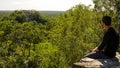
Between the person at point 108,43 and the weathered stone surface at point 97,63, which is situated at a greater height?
the person at point 108,43

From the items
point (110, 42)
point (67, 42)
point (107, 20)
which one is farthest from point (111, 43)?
point (67, 42)

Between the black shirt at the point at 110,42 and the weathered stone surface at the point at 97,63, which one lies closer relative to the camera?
the weathered stone surface at the point at 97,63

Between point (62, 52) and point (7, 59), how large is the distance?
A: 25.8ft

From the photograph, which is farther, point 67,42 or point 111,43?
point 67,42

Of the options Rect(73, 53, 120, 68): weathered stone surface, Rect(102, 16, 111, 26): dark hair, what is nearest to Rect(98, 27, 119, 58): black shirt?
Rect(102, 16, 111, 26): dark hair

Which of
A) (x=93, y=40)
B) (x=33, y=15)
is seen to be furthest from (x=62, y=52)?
(x=33, y=15)

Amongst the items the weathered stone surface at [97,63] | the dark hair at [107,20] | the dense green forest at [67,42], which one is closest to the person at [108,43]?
the dark hair at [107,20]

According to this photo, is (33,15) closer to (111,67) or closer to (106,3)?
(106,3)

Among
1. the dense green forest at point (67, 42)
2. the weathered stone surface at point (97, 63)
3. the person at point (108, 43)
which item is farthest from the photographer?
the dense green forest at point (67, 42)

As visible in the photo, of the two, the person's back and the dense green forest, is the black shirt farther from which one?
the dense green forest

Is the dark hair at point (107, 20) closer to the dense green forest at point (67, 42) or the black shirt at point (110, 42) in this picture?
the black shirt at point (110, 42)

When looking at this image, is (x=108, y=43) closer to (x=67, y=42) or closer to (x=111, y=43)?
(x=111, y=43)

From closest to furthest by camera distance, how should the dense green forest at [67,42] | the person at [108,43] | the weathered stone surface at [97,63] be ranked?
the weathered stone surface at [97,63] < the person at [108,43] < the dense green forest at [67,42]

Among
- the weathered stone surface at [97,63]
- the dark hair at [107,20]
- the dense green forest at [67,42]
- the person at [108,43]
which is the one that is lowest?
the dense green forest at [67,42]
